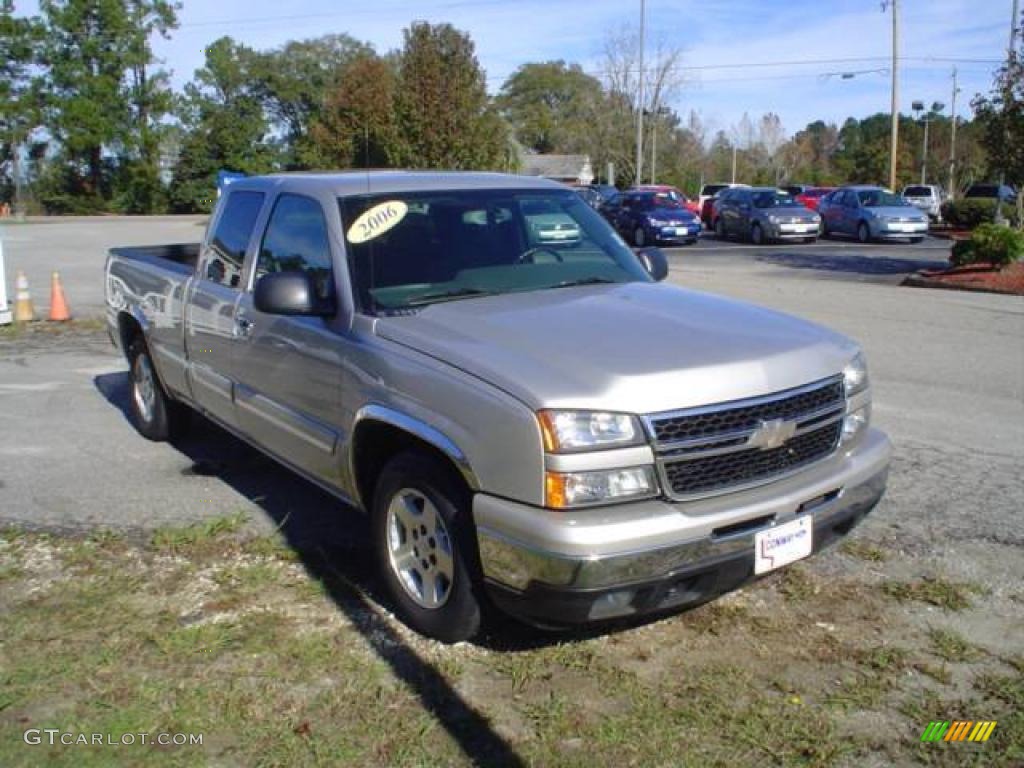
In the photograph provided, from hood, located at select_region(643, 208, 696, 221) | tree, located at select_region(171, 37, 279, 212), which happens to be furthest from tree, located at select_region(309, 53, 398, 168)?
tree, located at select_region(171, 37, 279, 212)

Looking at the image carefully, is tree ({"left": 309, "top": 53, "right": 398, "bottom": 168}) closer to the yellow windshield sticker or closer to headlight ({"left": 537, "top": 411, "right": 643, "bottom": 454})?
the yellow windshield sticker

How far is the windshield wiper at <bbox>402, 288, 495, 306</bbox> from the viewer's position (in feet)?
13.9

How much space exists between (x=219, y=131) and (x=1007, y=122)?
57.2 m

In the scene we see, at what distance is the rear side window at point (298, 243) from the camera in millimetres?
4508

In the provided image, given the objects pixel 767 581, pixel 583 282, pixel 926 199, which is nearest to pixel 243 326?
pixel 583 282

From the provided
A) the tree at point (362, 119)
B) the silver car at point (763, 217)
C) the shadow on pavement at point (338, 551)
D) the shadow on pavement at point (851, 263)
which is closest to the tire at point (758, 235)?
the silver car at point (763, 217)

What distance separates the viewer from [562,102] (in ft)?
344

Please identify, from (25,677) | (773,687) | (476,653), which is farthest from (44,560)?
(773,687)

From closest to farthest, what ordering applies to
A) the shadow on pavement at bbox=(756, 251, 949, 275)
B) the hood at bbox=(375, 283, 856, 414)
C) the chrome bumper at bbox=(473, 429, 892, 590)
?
the chrome bumper at bbox=(473, 429, 892, 590) < the hood at bbox=(375, 283, 856, 414) < the shadow on pavement at bbox=(756, 251, 949, 275)

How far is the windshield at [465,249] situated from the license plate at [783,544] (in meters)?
1.60

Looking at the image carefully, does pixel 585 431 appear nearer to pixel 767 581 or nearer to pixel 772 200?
pixel 767 581

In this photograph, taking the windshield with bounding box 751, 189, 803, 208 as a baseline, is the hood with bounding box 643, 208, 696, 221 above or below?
below

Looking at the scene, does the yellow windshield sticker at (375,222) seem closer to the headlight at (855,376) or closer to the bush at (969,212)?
the headlight at (855,376)

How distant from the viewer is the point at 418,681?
12.1 feet
